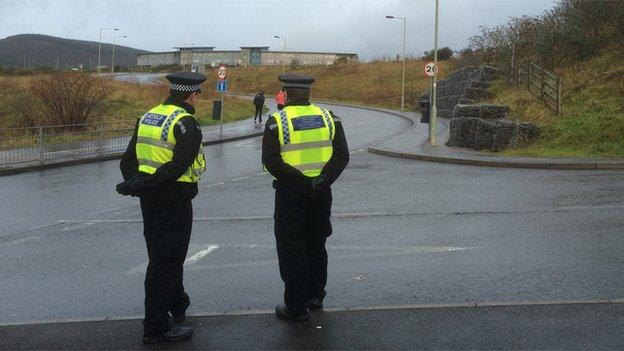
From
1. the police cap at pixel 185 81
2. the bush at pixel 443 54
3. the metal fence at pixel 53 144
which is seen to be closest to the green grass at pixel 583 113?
the metal fence at pixel 53 144

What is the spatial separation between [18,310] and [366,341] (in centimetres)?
299

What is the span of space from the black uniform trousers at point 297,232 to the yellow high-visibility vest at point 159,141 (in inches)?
26.9

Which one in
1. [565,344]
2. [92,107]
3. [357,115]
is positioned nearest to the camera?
[565,344]

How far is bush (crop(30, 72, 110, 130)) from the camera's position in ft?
91.3

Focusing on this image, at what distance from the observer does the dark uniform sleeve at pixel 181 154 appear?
4262 mm

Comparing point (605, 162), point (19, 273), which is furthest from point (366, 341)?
point (605, 162)

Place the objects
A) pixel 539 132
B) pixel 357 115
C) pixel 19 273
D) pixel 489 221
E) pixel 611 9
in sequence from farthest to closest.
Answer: pixel 357 115 → pixel 611 9 → pixel 539 132 → pixel 489 221 → pixel 19 273

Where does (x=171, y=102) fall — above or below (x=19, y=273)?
above

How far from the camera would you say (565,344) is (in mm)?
4172

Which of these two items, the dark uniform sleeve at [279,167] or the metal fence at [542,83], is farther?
the metal fence at [542,83]

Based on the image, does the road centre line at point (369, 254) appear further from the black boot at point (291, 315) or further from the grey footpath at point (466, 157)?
the grey footpath at point (466, 157)

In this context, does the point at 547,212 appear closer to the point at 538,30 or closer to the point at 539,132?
the point at 539,132

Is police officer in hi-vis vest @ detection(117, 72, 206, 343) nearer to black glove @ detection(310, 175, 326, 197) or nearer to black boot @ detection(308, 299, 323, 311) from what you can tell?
black glove @ detection(310, 175, 326, 197)

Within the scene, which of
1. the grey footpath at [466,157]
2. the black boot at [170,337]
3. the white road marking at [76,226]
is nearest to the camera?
the black boot at [170,337]
